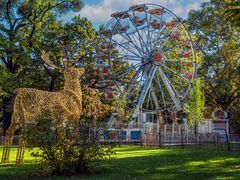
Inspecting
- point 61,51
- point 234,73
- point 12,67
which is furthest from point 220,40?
point 12,67

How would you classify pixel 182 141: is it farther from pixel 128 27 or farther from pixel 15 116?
pixel 128 27

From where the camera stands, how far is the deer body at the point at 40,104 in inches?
537

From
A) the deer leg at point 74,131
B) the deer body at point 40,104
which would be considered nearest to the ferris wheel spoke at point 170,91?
the deer body at point 40,104

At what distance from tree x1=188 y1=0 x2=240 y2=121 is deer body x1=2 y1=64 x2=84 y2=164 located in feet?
84.1

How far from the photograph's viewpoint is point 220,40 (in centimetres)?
4150

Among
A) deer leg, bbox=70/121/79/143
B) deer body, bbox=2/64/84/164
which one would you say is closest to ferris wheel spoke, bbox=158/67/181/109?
deer body, bbox=2/64/84/164

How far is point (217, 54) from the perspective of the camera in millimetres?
→ 40375

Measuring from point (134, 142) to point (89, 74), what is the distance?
12.1m

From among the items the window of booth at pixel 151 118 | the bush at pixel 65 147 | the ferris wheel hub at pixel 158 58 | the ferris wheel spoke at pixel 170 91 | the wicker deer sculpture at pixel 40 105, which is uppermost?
the ferris wheel hub at pixel 158 58

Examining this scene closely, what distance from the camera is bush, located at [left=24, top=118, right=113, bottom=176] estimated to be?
959cm

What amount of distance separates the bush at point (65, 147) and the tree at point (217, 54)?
2977cm

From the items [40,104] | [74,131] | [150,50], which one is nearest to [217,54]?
[150,50]

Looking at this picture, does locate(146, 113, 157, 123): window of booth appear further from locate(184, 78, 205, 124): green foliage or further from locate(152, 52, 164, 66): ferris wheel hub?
locate(152, 52, 164, 66): ferris wheel hub

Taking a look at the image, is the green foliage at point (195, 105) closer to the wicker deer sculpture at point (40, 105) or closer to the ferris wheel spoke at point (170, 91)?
the ferris wheel spoke at point (170, 91)
